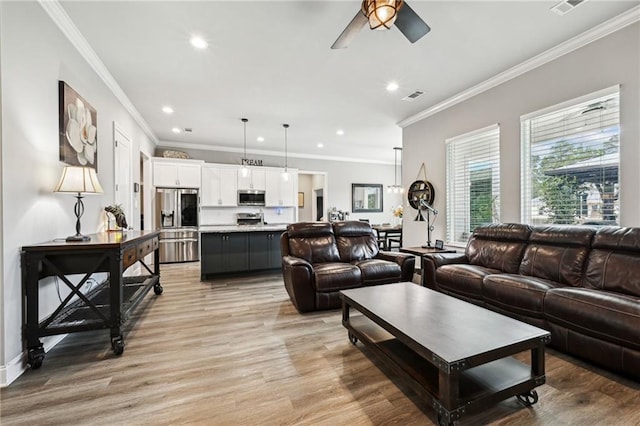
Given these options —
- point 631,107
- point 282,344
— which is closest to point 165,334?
point 282,344

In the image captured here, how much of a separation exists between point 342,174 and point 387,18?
22.7 ft

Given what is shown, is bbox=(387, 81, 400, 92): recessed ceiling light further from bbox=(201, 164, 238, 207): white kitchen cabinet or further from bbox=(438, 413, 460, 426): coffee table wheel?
bbox=(201, 164, 238, 207): white kitchen cabinet

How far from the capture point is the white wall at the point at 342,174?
7430 millimetres

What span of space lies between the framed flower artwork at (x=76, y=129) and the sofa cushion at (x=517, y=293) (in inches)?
161

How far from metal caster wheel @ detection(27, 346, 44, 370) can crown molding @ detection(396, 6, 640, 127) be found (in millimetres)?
5250

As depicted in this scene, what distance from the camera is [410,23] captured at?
1.96m

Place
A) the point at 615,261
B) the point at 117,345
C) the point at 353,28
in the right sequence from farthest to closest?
the point at 615,261 → the point at 117,345 → the point at 353,28

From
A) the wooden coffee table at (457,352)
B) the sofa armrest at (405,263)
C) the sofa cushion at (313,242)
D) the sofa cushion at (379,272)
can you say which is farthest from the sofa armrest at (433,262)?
the wooden coffee table at (457,352)

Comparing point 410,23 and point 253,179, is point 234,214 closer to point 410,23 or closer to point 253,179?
point 253,179

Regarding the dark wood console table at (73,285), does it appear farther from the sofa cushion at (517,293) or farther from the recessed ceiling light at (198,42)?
the sofa cushion at (517,293)

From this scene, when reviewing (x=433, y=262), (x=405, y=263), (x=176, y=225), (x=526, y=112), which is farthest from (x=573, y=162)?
(x=176, y=225)

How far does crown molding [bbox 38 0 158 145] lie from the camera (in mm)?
2263

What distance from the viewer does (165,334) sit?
2.60 metres

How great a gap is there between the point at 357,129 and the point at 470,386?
510cm
